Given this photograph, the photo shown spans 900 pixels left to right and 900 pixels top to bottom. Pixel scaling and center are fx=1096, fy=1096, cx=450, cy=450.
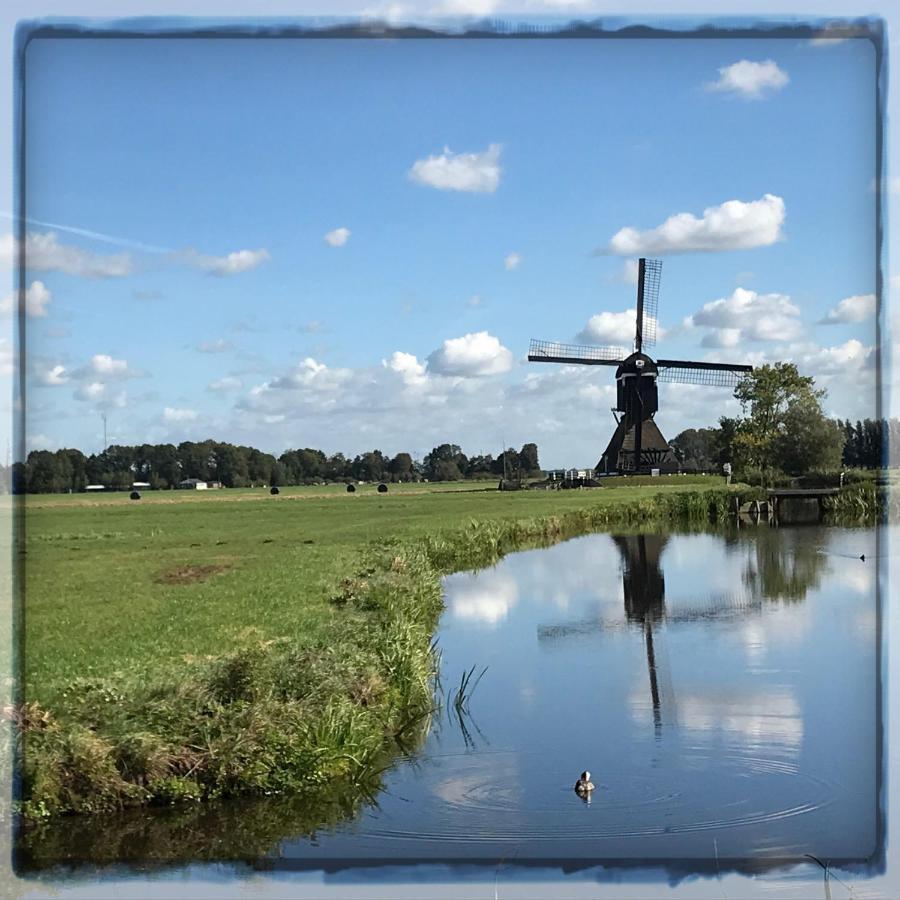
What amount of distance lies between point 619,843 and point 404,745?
286 centimetres

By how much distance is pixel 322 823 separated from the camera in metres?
7.22

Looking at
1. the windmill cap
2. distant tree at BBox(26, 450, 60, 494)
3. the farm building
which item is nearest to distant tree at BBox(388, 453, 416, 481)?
the windmill cap

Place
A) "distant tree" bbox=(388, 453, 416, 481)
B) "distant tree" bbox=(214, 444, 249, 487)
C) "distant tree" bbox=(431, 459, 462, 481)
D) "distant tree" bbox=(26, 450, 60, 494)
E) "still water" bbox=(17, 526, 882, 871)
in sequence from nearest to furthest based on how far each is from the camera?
"still water" bbox=(17, 526, 882, 871), "distant tree" bbox=(26, 450, 60, 494), "distant tree" bbox=(214, 444, 249, 487), "distant tree" bbox=(388, 453, 416, 481), "distant tree" bbox=(431, 459, 462, 481)

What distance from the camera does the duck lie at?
7781 millimetres

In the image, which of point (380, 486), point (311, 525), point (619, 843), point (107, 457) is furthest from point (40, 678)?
point (380, 486)

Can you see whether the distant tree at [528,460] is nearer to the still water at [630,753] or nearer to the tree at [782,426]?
the tree at [782,426]

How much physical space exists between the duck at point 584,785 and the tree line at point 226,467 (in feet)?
14.0

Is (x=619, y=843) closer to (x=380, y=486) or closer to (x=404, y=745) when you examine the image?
(x=404, y=745)

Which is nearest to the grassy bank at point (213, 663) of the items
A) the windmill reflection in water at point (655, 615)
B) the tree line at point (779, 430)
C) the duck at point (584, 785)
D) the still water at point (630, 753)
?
the still water at point (630, 753)

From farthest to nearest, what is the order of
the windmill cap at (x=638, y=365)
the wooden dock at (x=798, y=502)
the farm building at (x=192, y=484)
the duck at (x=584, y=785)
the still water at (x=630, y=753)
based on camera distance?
the windmill cap at (x=638, y=365) < the wooden dock at (x=798, y=502) < the farm building at (x=192, y=484) < the duck at (x=584, y=785) < the still water at (x=630, y=753)

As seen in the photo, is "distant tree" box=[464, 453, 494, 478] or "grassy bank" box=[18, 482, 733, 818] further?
"distant tree" box=[464, 453, 494, 478]

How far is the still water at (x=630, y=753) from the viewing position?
6.74 meters

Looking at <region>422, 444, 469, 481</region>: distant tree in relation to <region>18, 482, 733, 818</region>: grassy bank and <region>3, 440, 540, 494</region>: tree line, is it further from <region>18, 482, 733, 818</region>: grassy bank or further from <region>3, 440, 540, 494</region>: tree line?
<region>18, 482, 733, 818</region>: grassy bank

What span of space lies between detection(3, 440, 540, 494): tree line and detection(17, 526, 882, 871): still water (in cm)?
325
